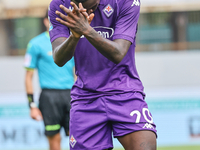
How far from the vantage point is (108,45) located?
2.17 metres

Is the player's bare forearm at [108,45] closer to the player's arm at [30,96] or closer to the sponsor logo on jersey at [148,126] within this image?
the sponsor logo on jersey at [148,126]

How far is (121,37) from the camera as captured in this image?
235cm

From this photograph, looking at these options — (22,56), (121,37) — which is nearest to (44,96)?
(121,37)

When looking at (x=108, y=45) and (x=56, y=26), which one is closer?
(x=108, y=45)

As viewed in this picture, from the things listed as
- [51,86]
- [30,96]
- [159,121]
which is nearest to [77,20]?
[51,86]

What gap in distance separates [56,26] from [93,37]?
20.0 inches

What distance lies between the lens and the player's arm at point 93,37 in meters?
2.05

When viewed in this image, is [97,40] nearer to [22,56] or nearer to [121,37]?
[121,37]

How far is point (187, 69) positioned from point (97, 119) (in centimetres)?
582

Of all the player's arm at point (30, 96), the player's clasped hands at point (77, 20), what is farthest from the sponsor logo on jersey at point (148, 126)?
the player's arm at point (30, 96)

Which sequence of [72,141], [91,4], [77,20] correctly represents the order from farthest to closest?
[72,141]
[91,4]
[77,20]

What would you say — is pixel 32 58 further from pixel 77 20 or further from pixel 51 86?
pixel 77 20

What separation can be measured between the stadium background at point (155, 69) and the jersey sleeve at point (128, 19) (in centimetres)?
446

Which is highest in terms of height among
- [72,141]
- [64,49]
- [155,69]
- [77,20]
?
[77,20]
